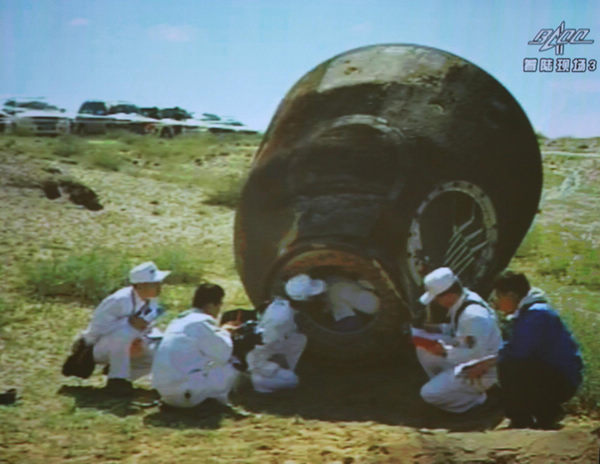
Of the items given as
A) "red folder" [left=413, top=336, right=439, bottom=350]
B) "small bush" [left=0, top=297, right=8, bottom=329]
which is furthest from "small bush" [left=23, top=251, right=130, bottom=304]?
"red folder" [left=413, top=336, right=439, bottom=350]

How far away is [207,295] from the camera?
5645mm

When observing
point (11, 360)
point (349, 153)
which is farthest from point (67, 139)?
point (349, 153)

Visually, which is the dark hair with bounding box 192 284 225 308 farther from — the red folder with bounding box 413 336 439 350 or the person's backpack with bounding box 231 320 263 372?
the red folder with bounding box 413 336 439 350

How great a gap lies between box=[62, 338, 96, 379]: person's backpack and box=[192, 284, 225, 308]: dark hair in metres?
0.75

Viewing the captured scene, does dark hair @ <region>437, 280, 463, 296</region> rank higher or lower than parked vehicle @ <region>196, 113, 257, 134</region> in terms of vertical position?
lower

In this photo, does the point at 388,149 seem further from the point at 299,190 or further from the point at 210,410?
the point at 210,410

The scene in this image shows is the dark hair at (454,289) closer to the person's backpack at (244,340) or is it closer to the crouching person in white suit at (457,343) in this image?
the crouching person in white suit at (457,343)

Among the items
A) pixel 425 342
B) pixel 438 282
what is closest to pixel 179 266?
pixel 425 342

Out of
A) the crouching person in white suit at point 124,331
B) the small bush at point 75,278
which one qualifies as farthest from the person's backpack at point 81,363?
the small bush at point 75,278

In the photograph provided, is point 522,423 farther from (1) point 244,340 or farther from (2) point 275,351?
(1) point 244,340

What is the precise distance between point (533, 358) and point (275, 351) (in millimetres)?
1481

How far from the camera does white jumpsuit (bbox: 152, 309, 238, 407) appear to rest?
18.1 feet

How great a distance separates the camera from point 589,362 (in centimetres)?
607

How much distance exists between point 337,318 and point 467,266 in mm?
844
